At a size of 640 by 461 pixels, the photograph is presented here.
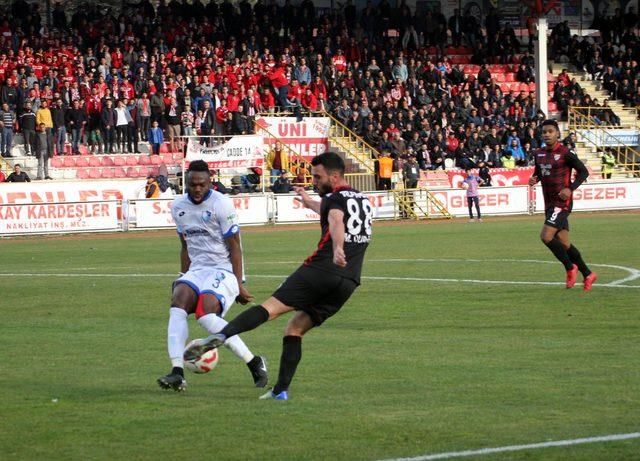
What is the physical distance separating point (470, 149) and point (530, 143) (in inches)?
126

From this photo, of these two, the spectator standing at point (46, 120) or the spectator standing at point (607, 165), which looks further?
the spectator standing at point (607, 165)

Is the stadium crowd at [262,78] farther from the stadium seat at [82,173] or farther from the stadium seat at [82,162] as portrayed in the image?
the stadium seat at [82,173]

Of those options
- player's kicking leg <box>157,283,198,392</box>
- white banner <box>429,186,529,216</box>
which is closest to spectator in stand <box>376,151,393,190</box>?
white banner <box>429,186,529,216</box>

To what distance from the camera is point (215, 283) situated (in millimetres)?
10180

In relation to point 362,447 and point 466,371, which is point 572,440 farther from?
point 466,371

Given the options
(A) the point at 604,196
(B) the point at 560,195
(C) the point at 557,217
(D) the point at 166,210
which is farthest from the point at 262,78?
(B) the point at 560,195

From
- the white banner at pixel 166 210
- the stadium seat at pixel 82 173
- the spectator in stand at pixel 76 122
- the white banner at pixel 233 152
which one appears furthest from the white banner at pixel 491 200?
the spectator in stand at pixel 76 122

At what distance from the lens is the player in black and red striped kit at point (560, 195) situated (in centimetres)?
1791

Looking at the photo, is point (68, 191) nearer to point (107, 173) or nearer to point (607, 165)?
point (107, 173)

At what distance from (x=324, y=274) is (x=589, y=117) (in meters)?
44.2

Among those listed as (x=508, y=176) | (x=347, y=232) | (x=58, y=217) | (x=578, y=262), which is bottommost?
(x=508, y=176)

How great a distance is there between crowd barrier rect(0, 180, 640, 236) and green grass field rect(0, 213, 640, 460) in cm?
1449

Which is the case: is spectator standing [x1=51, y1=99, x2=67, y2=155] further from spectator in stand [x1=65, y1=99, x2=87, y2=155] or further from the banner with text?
the banner with text

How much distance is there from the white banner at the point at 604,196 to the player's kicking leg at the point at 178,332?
3395 cm
